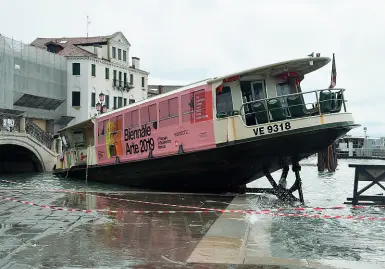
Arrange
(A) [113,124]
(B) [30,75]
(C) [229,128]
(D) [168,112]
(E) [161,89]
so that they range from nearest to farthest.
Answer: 1. (C) [229,128]
2. (D) [168,112]
3. (A) [113,124]
4. (B) [30,75]
5. (E) [161,89]

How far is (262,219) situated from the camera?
930 cm

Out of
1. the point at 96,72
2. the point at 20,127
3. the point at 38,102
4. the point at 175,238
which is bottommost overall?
the point at 175,238

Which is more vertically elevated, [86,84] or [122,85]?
[122,85]

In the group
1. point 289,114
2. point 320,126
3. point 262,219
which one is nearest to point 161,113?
point 289,114

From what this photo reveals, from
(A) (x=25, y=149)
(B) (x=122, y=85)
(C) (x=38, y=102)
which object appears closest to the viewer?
(A) (x=25, y=149)

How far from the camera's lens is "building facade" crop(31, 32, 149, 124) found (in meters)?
51.5

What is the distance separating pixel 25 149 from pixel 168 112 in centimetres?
2243

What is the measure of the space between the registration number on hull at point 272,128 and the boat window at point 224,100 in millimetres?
1287

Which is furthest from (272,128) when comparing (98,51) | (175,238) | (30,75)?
(98,51)

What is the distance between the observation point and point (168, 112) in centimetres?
1472

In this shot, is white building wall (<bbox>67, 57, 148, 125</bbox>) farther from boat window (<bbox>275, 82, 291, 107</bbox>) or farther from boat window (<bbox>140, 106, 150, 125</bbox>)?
boat window (<bbox>275, 82, 291, 107</bbox>)

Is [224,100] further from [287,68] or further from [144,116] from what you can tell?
[144,116]

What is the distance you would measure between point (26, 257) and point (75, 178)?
16.4 m

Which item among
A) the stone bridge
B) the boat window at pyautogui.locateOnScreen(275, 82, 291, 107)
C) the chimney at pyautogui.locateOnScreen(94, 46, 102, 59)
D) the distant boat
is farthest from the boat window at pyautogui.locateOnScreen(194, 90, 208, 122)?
the chimney at pyautogui.locateOnScreen(94, 46, 102, 59)
